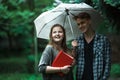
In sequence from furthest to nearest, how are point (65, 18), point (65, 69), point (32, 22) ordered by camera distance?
point (32, 22), point (65, 18), point (65, 69)

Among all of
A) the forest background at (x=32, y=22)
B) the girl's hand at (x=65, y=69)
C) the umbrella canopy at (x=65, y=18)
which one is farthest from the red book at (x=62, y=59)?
the forest background at (x=32, y=22)

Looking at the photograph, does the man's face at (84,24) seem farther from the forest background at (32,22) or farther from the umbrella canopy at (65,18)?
the forest background at (32,22)

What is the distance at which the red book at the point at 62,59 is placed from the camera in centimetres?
696

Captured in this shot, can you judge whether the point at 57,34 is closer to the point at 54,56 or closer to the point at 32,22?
the point at 54,56

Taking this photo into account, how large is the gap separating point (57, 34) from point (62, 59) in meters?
0.39

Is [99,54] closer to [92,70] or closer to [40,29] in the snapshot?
[92,70]

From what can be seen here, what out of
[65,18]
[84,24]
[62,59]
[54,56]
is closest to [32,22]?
[65,18]

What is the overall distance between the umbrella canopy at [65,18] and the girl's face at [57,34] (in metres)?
0.67

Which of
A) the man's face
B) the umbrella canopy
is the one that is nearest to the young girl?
the man's face

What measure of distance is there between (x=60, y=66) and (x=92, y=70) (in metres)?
0.49

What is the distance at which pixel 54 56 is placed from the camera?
7.06 meters

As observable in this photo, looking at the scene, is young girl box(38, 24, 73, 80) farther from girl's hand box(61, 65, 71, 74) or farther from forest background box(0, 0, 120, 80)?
forest background box(0, 0, 120, 80)

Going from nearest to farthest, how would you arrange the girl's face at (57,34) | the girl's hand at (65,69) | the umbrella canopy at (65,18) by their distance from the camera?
the girl's hand at (65,69), the girl's face at (57,34), the umbrella canopy at (65,18)

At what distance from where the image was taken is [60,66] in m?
7.01
